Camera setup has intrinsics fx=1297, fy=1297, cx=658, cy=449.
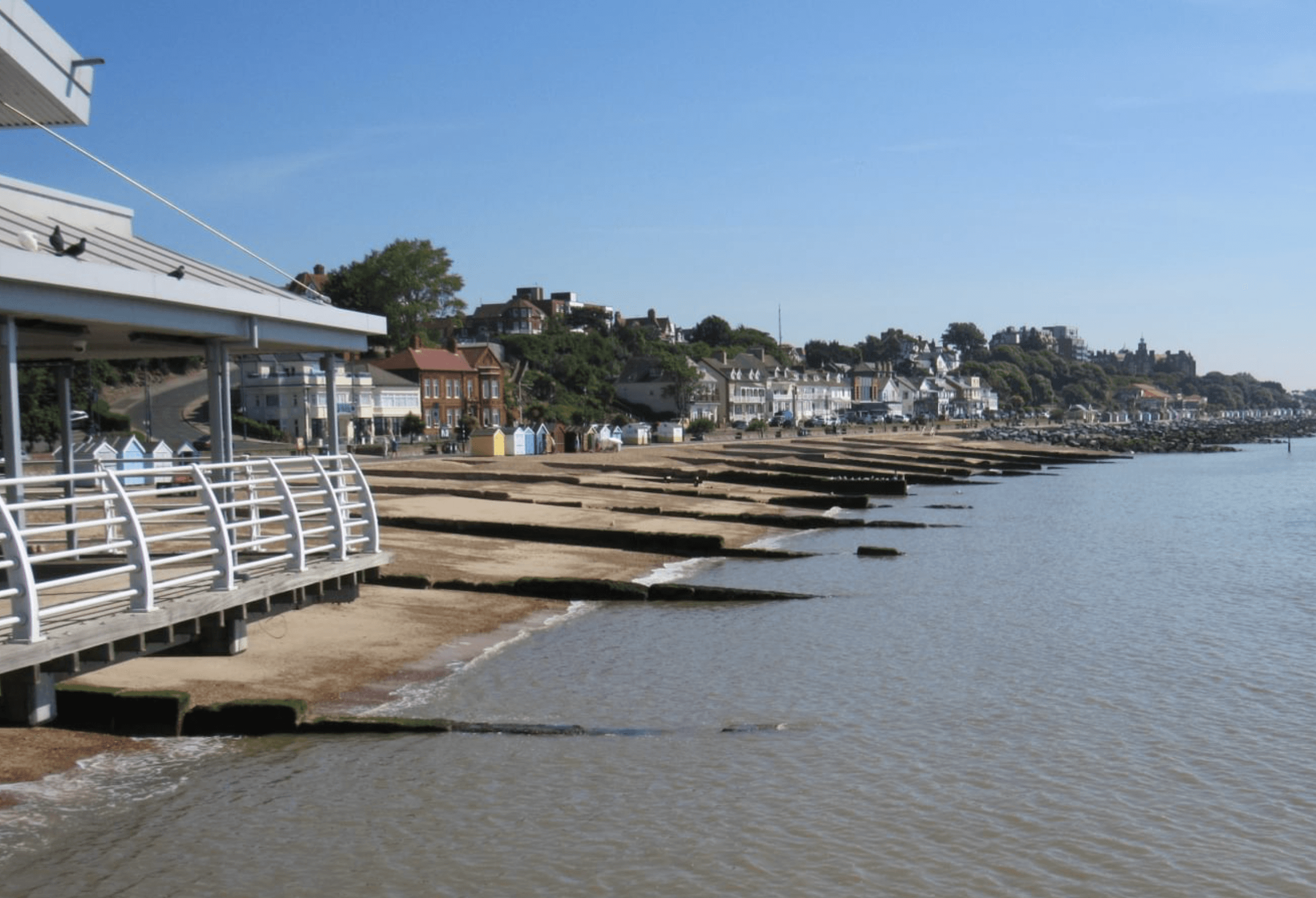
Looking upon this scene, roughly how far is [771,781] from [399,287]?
11202 centimetres

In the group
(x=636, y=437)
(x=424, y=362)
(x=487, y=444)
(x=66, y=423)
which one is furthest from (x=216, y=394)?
(x=424, y=362)

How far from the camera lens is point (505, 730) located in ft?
43.9

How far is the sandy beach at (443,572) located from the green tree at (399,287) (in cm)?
6341

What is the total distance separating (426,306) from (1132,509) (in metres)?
84.0

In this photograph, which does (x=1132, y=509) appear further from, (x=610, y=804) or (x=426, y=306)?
(x=426, y=306)

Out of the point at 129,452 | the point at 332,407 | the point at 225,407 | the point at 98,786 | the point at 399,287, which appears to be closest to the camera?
the point at 98,786

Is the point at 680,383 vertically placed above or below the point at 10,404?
A: above

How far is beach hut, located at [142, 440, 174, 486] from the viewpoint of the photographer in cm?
1262

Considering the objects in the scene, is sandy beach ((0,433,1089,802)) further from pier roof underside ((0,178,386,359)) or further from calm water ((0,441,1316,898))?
pier roof underside ((0,178,386,359))

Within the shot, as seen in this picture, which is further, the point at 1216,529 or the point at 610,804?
the point at 1216,529

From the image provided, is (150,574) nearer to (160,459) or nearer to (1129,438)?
(160,459)

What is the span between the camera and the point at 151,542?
12703 mm

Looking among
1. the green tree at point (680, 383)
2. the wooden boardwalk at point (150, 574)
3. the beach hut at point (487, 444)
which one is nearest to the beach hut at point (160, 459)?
the wooden boardwalk at point (150, 574)

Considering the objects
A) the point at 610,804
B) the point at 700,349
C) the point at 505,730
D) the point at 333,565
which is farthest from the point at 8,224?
the point at 700,349
